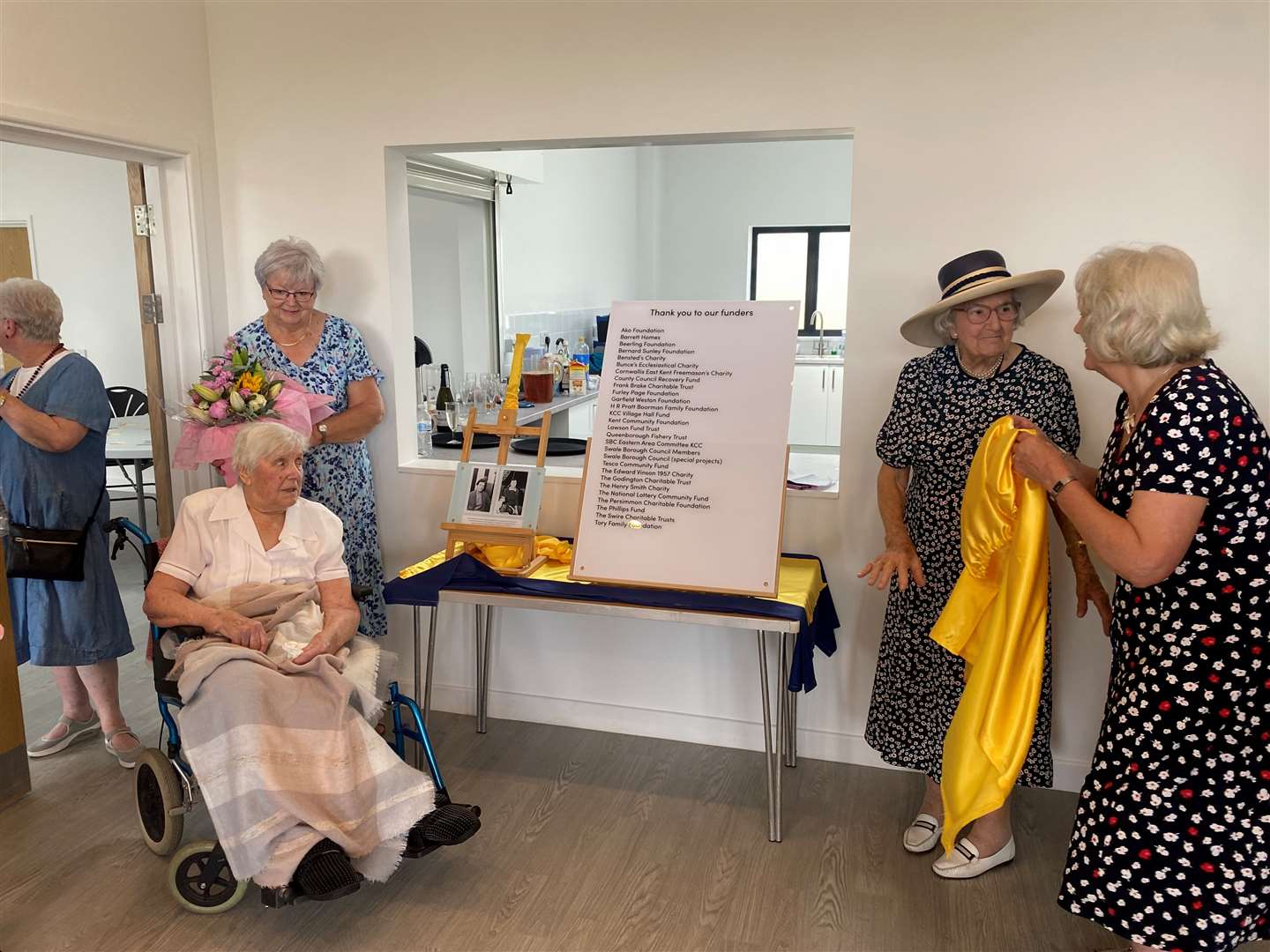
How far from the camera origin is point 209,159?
11.6ft

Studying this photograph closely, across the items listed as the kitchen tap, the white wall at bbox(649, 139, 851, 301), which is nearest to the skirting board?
the kitchen tap

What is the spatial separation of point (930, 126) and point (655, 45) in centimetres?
87

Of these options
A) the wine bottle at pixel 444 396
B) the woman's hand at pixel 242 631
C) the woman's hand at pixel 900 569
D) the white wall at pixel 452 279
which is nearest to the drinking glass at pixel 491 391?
the wine bottle at pixel 444 396

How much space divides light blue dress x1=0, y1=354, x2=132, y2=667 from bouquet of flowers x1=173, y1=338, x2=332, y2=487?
12.4 inches

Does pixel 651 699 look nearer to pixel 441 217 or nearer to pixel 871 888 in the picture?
pixel 871 888

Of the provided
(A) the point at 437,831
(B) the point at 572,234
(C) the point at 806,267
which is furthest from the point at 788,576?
(C) the point at 806,267

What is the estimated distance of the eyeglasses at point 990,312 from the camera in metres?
2.51

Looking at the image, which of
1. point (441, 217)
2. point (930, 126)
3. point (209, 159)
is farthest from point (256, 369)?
point (441, 217)

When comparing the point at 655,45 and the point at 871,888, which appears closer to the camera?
the point at 871,888

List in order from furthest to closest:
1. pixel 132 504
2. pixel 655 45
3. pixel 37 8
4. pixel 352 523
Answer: pixel 132 504 < pixel 352 523 < pixel 655 45 < pixel 37 8

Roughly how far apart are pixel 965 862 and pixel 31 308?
309cm

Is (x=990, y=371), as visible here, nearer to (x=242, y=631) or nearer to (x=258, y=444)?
(x=258, y=444)

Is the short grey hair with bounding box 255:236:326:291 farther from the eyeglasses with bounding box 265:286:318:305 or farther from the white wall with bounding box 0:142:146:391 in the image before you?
the white wall with bounding box 0:142:146:391

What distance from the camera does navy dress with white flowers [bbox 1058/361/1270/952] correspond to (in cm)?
172
